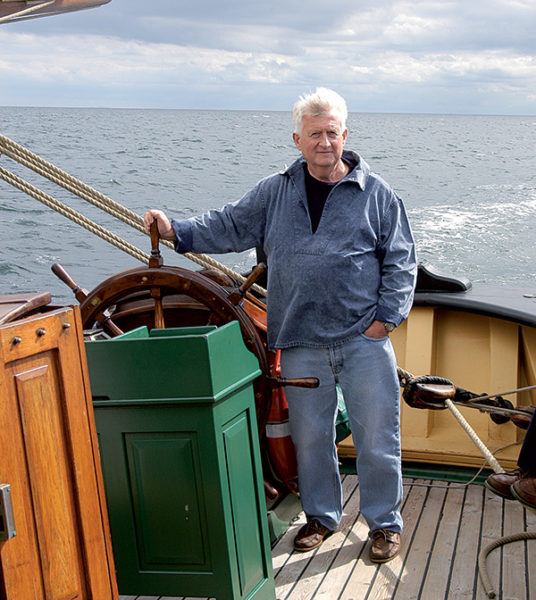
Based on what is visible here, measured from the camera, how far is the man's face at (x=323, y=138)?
237cm

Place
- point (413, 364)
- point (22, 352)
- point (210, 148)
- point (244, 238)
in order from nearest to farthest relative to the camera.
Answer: point (22, 352)
point (244, 238)
point (413, 364)
point (210, 148)

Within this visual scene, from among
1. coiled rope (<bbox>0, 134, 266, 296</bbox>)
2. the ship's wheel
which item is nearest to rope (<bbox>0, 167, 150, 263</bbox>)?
coiled rope (<bbox>0, 134, 266, 296</bbox>)

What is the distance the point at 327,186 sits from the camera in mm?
2484

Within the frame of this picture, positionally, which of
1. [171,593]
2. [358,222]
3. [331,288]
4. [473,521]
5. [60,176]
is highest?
[60,176]

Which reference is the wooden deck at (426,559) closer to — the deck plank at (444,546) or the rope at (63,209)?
the deck plank at (444,546)

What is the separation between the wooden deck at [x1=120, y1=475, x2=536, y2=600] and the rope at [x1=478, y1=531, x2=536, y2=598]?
0.09ft

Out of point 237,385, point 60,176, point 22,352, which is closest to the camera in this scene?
point 22,352

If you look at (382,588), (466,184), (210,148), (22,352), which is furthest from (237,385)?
(210,148)

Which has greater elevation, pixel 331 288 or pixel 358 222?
pixel 358 222

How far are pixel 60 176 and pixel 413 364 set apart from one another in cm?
164

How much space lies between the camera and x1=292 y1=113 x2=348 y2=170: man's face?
2.37 metres

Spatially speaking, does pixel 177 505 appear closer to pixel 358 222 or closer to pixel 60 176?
pixel 358 222

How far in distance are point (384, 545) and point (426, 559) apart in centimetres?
14

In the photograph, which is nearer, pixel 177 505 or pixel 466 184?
pixel 177 505
